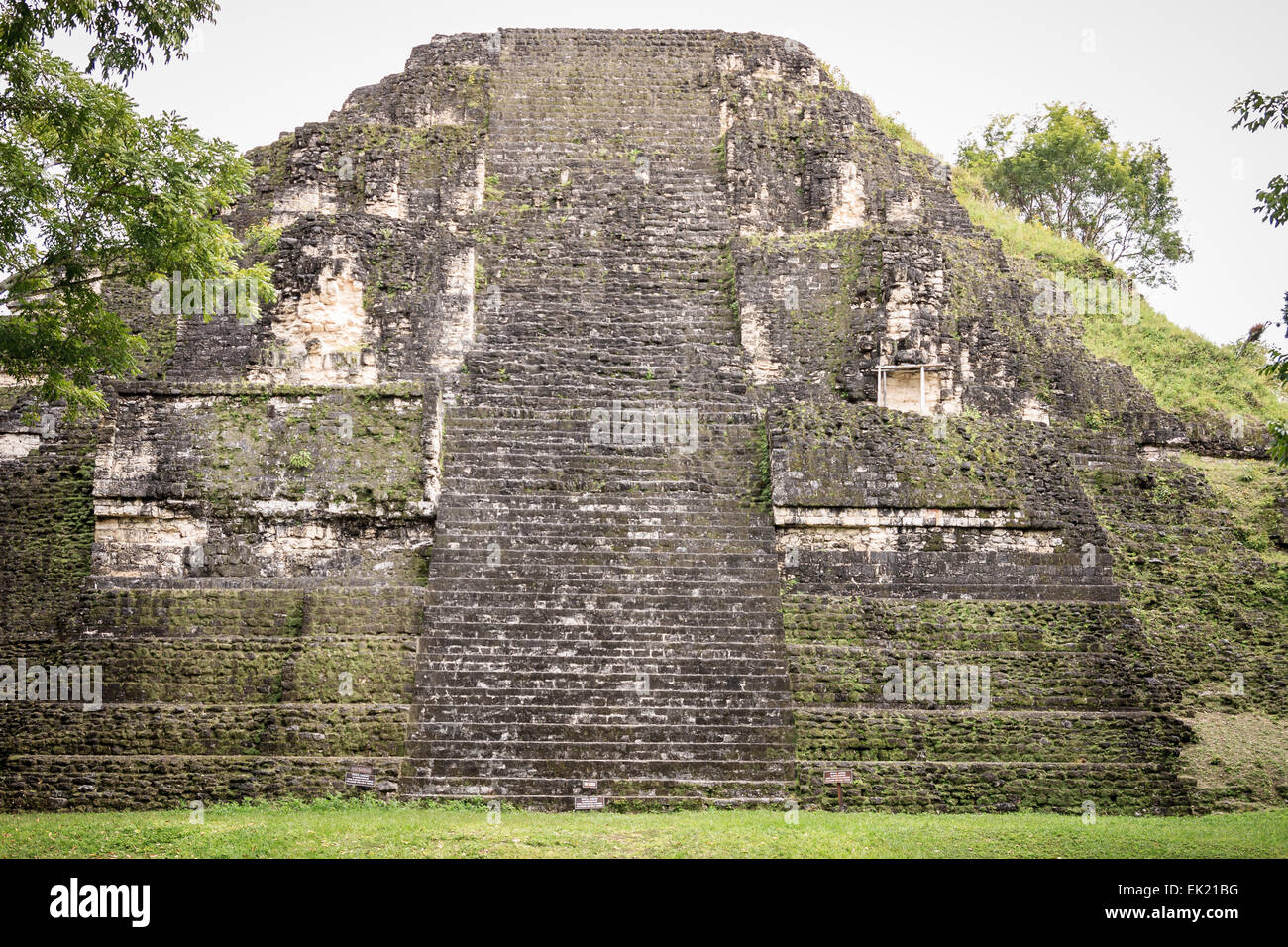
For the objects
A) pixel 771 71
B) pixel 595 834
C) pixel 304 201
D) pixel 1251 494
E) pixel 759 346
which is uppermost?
pixel 771 71

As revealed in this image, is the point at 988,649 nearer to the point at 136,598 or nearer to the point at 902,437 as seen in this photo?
the point at 902,437

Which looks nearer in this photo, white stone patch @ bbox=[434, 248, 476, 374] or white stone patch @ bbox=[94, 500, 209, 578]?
white stone patch @ bbox=[94, 500, 209, 578]

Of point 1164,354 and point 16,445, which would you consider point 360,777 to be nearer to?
point 16,445

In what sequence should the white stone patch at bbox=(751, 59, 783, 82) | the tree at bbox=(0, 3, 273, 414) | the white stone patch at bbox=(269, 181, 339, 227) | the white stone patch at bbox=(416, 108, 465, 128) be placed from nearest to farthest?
the tree at bbox=(0, 3, 273, 414)
the white stone patch at bbox=(269, 181, 339, 227)
the white stone patch at bbox=(416, 108, 465, 128)
the white stone patch at bbox=(751, 59, 783, 82)

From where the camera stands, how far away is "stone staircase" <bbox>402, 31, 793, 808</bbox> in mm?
12445

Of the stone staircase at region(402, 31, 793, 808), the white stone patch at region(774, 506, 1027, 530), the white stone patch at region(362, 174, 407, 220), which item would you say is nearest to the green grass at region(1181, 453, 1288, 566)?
the white stone patch at region(774, 506, 1027, 530)

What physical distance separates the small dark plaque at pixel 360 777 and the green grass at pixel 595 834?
0.24m

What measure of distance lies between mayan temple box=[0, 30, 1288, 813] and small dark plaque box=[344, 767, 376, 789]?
0.42 ft

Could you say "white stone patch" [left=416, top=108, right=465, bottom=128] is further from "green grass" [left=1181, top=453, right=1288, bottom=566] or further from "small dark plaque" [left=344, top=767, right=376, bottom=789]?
"small dark plaque" [left=344, top=767, right=376, bottom=789]

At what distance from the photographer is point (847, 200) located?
818 inches

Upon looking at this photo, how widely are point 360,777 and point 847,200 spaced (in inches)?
514

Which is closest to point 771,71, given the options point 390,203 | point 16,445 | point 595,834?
point 390,203

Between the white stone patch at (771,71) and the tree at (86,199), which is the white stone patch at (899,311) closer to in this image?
the white stone patch at (771,71)

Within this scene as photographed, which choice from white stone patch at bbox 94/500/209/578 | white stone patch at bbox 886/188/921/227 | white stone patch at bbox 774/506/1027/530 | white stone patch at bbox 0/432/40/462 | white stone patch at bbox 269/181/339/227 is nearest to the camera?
white stone patch at bbox 94/500/209/578
